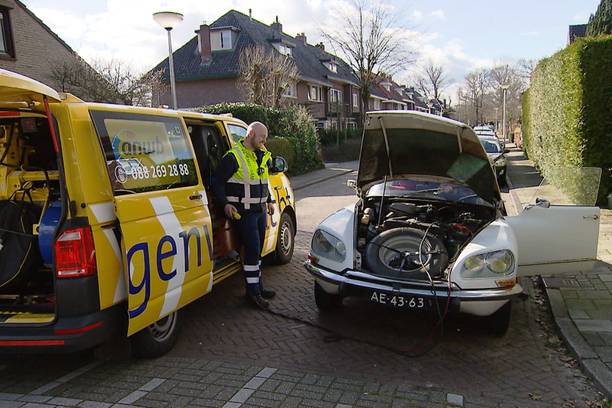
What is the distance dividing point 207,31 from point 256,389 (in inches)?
1287

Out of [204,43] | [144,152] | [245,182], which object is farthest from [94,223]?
[204,43]

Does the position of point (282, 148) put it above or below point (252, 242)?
above

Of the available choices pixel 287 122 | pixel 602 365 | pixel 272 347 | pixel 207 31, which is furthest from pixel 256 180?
pixel 207 31

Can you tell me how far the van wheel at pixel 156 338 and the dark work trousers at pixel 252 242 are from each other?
1085mm

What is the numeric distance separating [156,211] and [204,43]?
32.0 meters

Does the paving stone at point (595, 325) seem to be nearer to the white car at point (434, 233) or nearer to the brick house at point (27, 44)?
the white car at point (434, 233)

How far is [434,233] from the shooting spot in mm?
4711

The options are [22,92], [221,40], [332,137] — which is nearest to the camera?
[22,92]

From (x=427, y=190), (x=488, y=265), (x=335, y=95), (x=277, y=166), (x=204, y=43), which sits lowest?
(x=488, y=265)

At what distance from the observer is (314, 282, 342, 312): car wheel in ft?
15.6

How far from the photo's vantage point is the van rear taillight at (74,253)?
3232mm

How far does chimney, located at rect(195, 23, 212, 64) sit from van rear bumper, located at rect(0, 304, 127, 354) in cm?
3185

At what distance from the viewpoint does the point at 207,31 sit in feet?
108

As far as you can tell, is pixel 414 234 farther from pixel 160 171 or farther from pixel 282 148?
pixel 282 148
